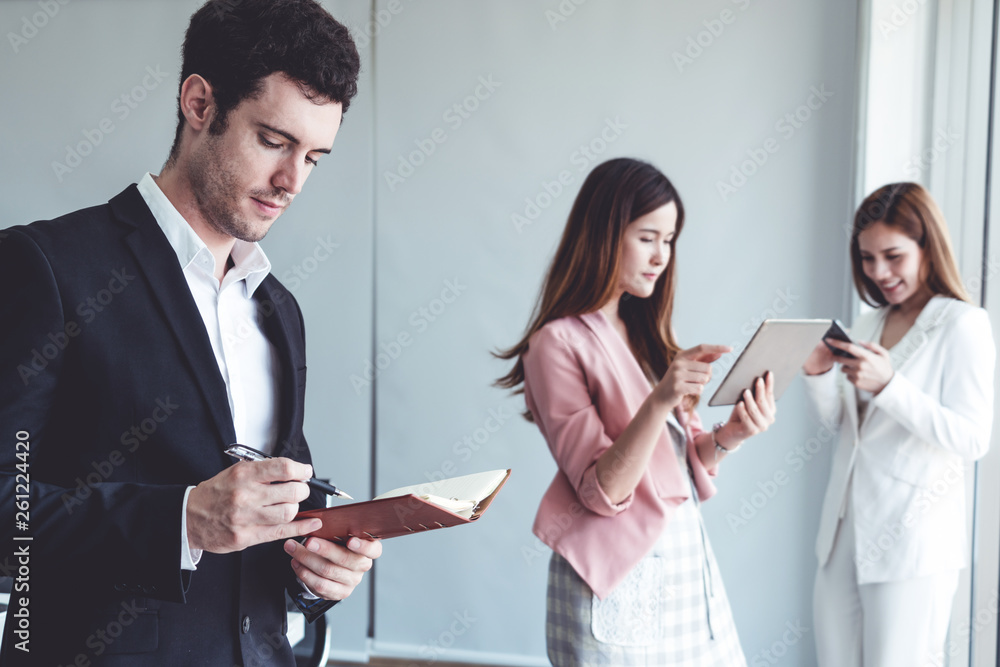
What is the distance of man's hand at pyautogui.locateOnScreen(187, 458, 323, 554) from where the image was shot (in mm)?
835

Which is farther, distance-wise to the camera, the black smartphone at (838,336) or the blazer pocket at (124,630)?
the black smartphone at (838,336)

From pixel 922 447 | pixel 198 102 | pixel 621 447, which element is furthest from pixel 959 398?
pixel 198 102

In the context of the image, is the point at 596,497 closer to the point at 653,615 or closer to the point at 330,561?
the point at 653,615

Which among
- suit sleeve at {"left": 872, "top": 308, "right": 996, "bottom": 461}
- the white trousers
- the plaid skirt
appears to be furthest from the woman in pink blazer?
the white trousers

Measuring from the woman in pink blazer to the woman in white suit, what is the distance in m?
0.49

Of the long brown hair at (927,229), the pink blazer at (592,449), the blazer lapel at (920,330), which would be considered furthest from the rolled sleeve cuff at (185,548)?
the long brown hair at (927,229)

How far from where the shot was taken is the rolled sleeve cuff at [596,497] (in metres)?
1.56

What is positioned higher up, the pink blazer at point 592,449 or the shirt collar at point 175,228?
the shirt collar at point 175,228

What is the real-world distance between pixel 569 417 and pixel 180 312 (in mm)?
902

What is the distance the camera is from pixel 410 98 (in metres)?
3.10

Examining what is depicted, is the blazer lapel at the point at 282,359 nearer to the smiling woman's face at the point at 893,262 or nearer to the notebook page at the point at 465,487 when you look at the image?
the notebook page at the point at 465,487

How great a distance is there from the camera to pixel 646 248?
1.72 meters

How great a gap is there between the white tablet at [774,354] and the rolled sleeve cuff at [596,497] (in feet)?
1.23

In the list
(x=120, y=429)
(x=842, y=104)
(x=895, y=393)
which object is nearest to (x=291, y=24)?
(x=120, y=429)
